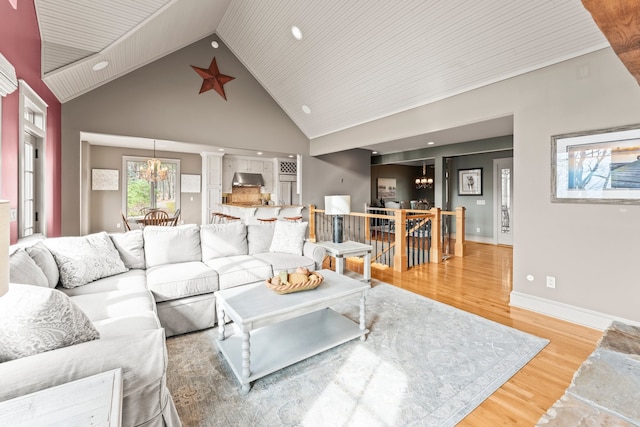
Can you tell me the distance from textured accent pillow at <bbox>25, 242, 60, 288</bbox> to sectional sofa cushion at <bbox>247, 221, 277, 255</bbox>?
5.99 feet

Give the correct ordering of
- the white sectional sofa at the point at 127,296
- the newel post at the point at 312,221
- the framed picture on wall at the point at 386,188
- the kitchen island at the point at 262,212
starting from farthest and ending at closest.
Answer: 1. the framed picture on wall at the point at 386,188
2. the kitchen island at the point at 262,212
3. the newel post at the point at 312,221
4. the white sectional sofa at the point at 127,296

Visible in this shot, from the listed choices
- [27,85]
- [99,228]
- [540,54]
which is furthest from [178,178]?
[540,54]

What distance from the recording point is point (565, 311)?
2.89 metres

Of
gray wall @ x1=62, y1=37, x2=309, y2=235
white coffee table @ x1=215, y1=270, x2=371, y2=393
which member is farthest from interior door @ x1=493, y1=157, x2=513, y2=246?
white coffee table @ x1=215, y1=270, x2=371, y2=393

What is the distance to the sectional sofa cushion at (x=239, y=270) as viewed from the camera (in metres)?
2.84

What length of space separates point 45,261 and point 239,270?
A: 1.47 m

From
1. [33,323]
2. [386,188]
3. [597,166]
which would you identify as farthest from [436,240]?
[386,188]

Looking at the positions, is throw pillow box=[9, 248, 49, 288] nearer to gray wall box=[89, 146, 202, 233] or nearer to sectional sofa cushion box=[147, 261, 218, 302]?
sectional sofa cushion box=[147, 261, 218, 302]

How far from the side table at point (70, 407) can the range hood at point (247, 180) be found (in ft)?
25.3

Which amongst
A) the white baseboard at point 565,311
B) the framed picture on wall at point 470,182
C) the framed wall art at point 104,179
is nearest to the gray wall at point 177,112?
the framed wall art at point 104,179

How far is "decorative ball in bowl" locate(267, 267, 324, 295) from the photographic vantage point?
221 centimetres

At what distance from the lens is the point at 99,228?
24.3 ft

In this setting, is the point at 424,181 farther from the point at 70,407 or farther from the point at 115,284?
the point at 70,407

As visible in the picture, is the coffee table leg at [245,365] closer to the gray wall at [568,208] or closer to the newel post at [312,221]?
the gray wall at [568,208]
